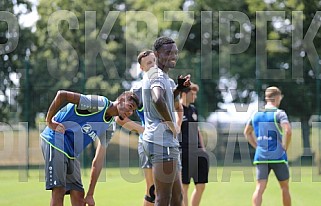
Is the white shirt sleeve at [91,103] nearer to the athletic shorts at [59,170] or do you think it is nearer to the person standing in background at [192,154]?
the athletic shorts at [59,170]

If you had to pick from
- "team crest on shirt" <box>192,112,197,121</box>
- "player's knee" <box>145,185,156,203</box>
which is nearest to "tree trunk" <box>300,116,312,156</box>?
"team crest on shirt" <box>192,112,197,121</box>

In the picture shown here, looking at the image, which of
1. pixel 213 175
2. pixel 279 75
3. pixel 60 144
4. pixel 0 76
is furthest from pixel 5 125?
pixel 60 144

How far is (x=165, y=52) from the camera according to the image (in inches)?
251

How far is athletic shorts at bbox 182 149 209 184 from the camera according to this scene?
9.45 meters

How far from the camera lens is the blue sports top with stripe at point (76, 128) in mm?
6789

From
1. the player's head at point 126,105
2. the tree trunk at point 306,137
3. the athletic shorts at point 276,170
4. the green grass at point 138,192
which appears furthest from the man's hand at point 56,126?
the tree trunk at point 306,137

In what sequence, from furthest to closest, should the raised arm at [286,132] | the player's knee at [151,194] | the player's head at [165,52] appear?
the raised arm at [286,132] < the player's knee at [151,194] < the player's head at [165,52]

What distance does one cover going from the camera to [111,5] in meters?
38.4

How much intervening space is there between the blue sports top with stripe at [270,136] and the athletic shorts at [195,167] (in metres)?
0.86

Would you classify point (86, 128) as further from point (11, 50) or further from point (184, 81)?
point (11, 50)

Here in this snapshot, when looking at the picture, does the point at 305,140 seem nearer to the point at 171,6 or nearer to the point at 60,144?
the point at 171,6

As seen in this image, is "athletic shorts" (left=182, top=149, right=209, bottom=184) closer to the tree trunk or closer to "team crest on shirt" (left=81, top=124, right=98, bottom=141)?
"team crest on shirt" (left=81, top=124, right=98, bottom=141)

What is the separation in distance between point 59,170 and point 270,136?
4052mm

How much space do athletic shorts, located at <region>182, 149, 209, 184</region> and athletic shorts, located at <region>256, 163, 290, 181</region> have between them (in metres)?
0.86
